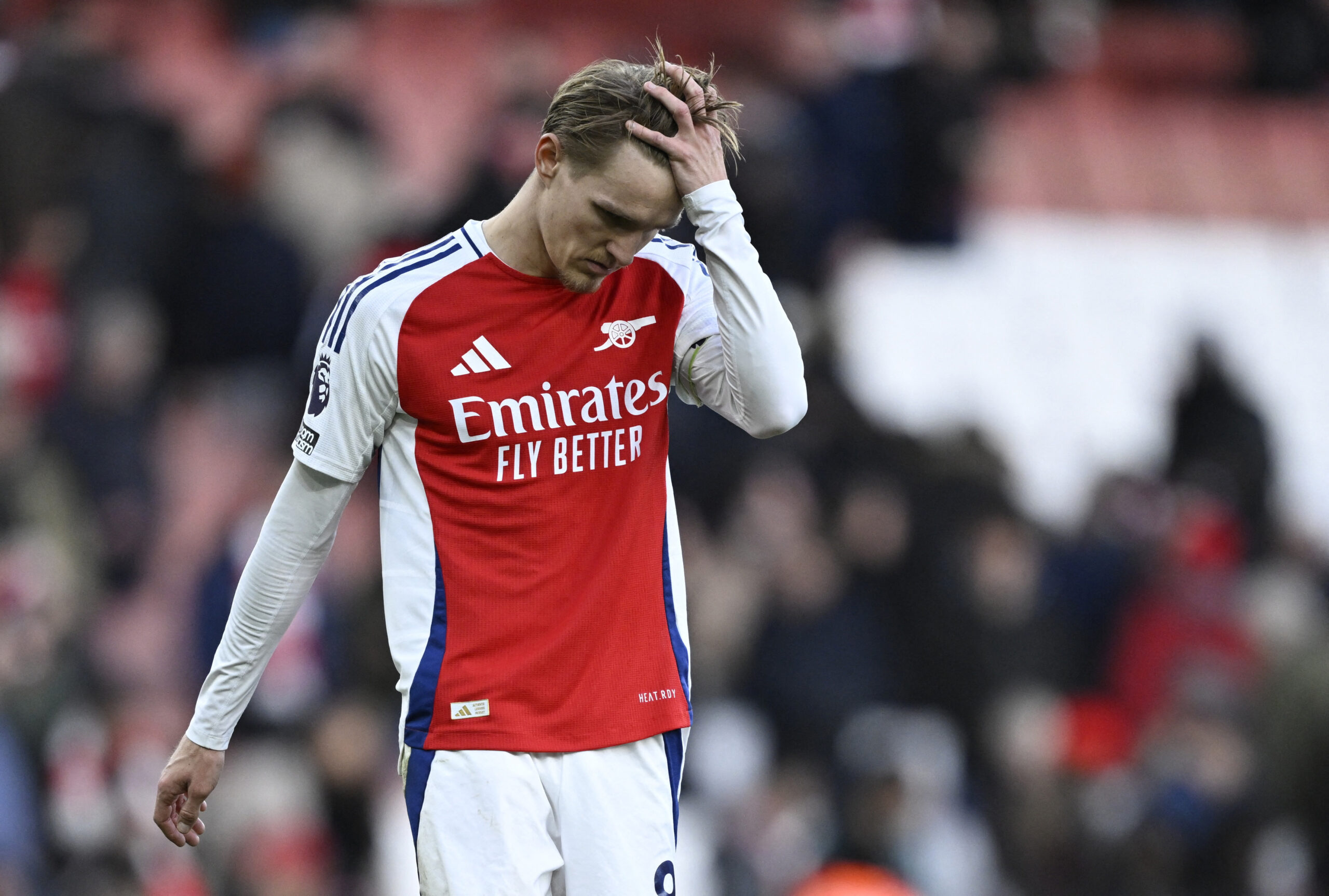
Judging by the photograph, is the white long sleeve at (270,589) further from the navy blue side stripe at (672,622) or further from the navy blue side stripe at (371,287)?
the navy blue side stripe at (672,622)

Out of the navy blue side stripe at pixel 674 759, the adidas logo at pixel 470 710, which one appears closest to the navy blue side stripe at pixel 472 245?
the adidas logo at pixel 470 710

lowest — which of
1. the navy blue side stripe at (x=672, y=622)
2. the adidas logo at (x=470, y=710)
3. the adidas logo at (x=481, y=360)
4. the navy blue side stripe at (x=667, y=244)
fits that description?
the adidas logo at (x=470, y=710)

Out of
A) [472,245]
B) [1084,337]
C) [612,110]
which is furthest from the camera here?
[1084,337]

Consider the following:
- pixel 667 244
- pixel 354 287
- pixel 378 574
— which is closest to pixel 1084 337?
pixel 378 574

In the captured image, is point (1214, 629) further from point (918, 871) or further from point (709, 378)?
point (709, 378)

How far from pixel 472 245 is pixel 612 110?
422 millimetres

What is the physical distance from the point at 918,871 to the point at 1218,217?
23.0 feet

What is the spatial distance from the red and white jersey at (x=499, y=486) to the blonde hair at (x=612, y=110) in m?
0.31

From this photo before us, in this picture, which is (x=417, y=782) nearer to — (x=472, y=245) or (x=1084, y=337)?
(x=472, y=245)

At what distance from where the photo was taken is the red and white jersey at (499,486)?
3.71 metres

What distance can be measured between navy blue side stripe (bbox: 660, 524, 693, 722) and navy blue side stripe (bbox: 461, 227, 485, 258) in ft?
2.11

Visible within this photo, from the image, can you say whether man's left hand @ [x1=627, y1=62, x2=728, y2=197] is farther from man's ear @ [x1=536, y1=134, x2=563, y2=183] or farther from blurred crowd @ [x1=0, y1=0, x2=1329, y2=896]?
blurred crowd @ [x1=0, y1=0, x2=1329, y2=896]

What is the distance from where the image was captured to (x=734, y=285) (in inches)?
143

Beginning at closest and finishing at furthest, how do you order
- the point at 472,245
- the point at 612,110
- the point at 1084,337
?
the point at 612,110, the point at 472,245, the point at 1084,337
